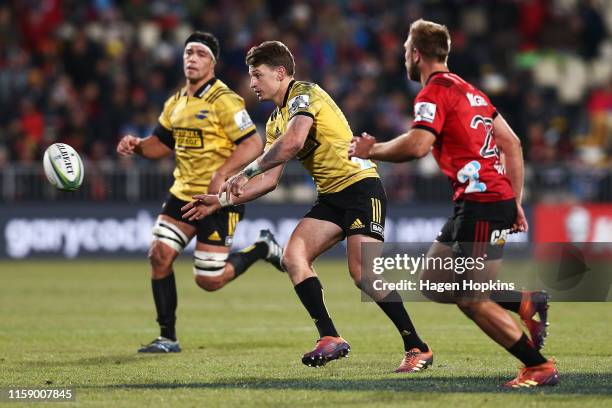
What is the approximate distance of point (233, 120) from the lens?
34.8 ft

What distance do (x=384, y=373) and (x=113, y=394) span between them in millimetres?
2079

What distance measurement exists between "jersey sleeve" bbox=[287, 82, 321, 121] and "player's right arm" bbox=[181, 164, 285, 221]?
1.59ft

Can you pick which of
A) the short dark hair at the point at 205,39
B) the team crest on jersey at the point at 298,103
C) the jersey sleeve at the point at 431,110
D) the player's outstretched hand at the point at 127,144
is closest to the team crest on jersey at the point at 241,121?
the short dark hair at the point at 205,39

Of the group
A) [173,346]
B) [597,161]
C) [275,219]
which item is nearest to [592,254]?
[597,161]

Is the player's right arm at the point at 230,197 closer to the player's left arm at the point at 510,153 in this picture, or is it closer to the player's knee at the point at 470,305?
the player's left arm at the point at 510,153

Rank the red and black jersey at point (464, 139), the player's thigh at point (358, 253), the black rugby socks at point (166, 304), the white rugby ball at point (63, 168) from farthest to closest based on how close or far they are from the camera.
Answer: the black rugby socks at point (166, 304) < the white rugby ball at point (63, 168) < the player's thigh at point (358, 253) < the red and black jersey at point (464, 139)

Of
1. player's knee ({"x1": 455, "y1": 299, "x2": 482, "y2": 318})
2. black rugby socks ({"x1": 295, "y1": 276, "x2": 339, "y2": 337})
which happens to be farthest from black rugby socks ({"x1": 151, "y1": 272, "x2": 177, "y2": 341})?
player's knee ({"x1": 455, "y1": 299, "x2": 482, "y2": 318})

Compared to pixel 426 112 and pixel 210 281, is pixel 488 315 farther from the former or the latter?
pixel 210 281

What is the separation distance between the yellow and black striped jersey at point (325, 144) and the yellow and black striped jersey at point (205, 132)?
140 cm

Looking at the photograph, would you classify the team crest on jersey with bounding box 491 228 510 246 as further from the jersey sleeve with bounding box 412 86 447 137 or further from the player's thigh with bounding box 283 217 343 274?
the player's thigh with bounding box 283 217 343 274

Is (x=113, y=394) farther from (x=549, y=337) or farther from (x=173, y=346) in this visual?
(x=549, y=337)

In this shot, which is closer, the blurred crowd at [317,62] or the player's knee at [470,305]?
the player's knee at [470,305]

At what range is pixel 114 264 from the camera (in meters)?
21.1

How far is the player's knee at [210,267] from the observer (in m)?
10.7
